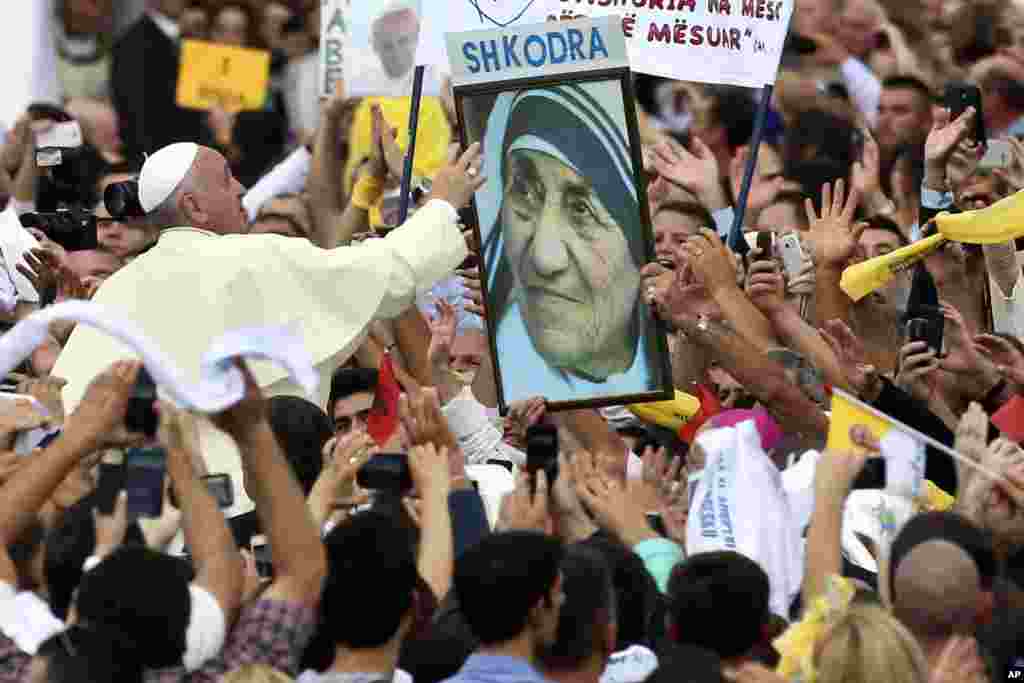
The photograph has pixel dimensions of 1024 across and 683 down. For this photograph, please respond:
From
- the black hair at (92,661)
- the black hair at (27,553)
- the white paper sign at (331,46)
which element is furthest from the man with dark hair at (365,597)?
the white paper sign at (331,46)

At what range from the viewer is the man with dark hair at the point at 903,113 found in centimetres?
1304

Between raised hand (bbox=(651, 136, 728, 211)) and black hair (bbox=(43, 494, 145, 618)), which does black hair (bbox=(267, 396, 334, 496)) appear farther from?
raised hand (bbox=(651, 136, 728, 211))

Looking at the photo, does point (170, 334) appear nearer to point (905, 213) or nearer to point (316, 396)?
point (316, 396)

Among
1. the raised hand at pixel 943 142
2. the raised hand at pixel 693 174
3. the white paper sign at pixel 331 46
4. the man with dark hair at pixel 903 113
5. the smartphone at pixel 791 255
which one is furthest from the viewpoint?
the man with dark hair at pixel 903 113

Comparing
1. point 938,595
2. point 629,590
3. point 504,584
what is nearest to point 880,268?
point 629,590

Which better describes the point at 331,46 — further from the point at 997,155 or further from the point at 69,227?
the point at 997,155

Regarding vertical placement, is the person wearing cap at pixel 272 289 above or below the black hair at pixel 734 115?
below

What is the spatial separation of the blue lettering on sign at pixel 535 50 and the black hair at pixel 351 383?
1097 millimetres

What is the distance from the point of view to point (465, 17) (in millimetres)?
9383

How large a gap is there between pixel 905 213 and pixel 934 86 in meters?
2.67

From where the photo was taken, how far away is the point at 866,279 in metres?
8.94

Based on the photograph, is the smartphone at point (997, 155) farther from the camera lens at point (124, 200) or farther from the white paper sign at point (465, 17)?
the camera lens at point (124, 200)

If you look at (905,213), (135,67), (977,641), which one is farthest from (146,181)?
(135,67)

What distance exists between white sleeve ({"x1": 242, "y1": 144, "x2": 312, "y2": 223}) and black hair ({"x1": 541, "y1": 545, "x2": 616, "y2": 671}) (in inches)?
283
